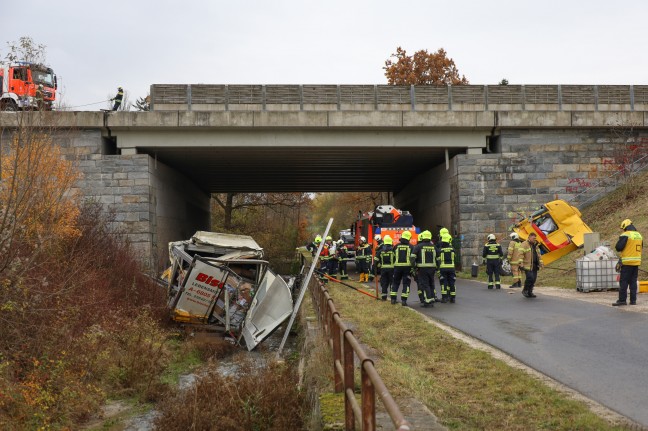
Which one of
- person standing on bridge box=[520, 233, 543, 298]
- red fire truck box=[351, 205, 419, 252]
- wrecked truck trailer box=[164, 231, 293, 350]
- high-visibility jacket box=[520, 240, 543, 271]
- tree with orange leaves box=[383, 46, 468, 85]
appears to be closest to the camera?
wrecked truck trailer box=[164, 231, 293, 350]

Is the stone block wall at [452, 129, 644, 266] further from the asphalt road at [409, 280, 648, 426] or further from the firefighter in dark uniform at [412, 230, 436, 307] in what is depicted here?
the firefighter in dark uniform at [412, 230, 436, 307]

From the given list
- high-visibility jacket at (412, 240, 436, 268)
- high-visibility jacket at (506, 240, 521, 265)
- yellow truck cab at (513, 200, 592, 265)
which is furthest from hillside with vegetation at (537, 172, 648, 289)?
high-visibility jacket at (412, 240, 436, 268)

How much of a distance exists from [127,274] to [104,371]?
20.5ft

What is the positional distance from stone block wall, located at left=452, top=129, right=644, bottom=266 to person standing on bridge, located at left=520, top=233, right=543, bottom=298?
8684 millimetres

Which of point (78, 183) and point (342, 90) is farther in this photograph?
point (342, 90)

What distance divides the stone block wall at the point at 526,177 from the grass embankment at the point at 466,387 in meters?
15.1

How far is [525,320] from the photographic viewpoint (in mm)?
11797

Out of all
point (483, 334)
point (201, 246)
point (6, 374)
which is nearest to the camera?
point (6, 374)

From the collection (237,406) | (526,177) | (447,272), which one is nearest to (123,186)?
(447,272)

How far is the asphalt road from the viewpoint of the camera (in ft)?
21.9

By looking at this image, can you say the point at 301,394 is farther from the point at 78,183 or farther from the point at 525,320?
the point at 78,183

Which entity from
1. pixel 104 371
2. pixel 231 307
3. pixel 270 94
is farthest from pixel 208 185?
pixel 104 371

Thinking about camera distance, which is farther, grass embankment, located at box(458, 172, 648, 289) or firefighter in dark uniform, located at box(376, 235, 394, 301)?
grass embankment, located at box(458, 172, 648, 289)

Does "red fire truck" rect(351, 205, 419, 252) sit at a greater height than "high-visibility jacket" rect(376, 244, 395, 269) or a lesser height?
greater
